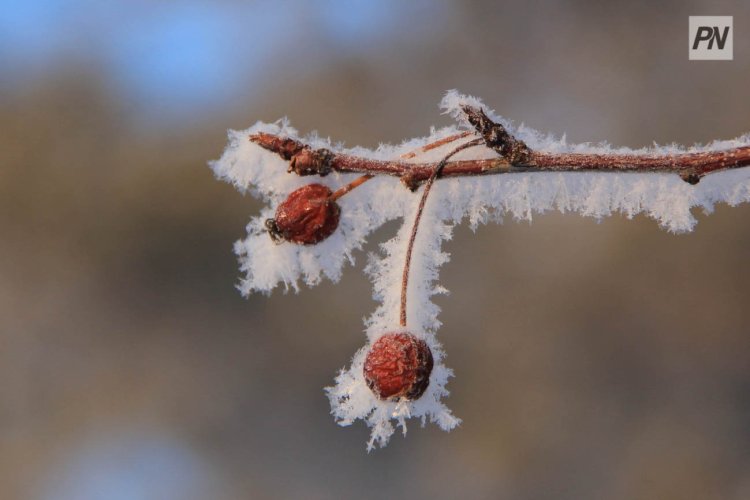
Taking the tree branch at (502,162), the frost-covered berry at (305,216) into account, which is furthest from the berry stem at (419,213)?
the frost-covered berry at (305,216)

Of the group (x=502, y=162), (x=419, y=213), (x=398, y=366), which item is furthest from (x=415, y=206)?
(x=398, y=366)

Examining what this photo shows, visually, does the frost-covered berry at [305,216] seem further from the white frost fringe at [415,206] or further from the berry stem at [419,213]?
the berry stem at [419,213]

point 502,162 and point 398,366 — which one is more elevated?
point 502,162

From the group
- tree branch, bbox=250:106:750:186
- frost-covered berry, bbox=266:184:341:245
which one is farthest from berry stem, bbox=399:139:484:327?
frost-covered berry, bbox=266:184:341:245

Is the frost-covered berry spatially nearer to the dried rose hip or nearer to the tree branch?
the tree branch

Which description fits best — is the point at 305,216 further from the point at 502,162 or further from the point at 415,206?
the point at 502,162

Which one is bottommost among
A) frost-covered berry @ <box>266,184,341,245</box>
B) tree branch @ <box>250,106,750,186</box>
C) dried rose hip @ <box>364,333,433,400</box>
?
dried rose hip @ <box>364,333,433,400</box>
